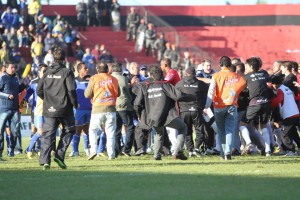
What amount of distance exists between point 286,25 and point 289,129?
103 ft

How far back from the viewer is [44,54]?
137 ft

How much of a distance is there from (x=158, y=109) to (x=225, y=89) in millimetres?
1388

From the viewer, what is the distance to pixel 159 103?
1944 cm

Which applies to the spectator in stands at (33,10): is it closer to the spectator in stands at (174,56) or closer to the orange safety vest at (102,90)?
the spectator in stands at (174,56)

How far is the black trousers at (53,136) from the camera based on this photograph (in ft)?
57.9

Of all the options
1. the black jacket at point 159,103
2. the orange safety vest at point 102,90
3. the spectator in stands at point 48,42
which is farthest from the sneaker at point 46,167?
the spectator in stands at point 48,42

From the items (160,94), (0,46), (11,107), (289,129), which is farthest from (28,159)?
(0,46)

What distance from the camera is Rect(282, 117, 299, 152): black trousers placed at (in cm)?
2180

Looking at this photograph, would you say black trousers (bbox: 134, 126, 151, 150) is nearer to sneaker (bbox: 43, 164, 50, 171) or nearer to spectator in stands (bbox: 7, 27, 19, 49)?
sneaker (bbox: 43, 164, 50, 171)

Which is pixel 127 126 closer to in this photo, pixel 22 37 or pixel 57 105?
pixel 57 105

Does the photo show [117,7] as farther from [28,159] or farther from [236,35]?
[28,159]

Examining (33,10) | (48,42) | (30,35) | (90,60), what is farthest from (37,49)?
(33,10)

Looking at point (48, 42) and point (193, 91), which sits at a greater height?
point (193, 91)

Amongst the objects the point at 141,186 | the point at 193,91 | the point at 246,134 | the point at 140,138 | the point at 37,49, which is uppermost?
the point at 193,91
